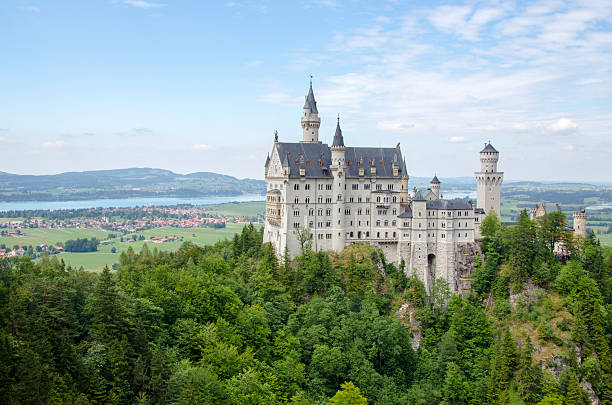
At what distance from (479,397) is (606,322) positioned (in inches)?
806

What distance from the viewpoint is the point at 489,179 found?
95.2 meters

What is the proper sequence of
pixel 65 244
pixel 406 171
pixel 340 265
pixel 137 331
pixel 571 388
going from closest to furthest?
pixel 137 331
pixel 571 388
pixel 340 265
pixel 406 171
pixel 65 244

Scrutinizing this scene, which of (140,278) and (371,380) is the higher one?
(140,278)

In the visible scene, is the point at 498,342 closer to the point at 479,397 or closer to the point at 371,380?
the point at 479,397

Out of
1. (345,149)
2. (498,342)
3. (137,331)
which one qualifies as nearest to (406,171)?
(345,149)

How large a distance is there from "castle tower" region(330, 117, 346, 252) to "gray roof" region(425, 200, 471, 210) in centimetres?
1350

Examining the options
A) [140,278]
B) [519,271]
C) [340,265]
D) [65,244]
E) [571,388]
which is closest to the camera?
[571,388]

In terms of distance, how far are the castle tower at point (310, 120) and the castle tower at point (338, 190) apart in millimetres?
8312

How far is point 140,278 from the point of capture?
70.6 m

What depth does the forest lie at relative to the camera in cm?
4825

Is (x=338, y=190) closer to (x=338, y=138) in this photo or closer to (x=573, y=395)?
(x=338, y=138)

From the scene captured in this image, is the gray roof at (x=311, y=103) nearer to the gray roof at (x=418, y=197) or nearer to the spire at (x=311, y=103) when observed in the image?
the spire at (x=311, y=103)

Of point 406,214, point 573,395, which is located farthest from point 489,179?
point 573,395

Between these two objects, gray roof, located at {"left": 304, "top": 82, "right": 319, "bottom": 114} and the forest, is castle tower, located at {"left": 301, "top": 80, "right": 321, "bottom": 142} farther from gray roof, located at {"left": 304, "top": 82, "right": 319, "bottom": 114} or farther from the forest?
the forest
